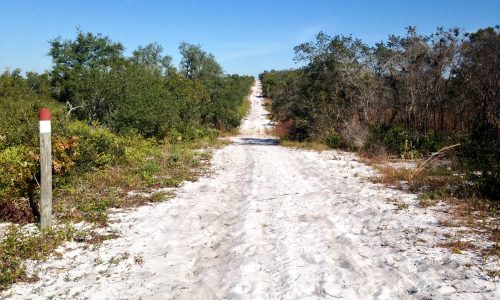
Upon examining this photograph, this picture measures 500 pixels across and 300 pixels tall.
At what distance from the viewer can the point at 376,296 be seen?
3836 millimetres

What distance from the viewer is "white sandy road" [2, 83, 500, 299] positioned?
402 cm

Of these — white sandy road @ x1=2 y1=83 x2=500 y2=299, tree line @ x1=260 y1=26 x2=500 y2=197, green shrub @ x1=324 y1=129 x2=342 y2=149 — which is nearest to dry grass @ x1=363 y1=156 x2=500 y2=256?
white sandy road @ x1=2 y1=83 x2=500 y2=299

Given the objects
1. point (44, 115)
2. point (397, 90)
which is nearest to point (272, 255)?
point (44, 115)

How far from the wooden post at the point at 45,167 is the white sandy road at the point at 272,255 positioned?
2.92 ft

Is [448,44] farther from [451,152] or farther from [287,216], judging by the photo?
[287,216]

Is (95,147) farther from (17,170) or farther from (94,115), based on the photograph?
(94,115)

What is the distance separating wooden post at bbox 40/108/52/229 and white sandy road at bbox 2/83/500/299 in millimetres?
889

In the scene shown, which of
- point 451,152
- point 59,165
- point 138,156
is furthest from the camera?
point 138,156

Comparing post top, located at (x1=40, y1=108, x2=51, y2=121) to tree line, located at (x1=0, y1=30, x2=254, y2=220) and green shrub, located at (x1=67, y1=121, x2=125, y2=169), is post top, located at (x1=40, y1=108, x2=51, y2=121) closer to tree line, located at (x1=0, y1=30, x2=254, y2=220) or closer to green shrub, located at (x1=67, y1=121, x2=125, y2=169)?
tree line, located at (x1=0, y1=30, x2=254, y2=220)

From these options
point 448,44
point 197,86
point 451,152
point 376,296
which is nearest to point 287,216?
point 376,296

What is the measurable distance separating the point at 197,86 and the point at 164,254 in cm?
2336

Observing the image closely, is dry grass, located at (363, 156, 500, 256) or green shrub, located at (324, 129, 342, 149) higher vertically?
green shrub, located at (324, 129, 342, 149)

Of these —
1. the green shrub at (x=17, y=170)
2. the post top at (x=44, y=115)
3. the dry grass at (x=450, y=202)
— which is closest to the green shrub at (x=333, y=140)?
Answer: the dry grass at (x=450, y=202)

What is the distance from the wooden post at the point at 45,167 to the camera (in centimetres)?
555
